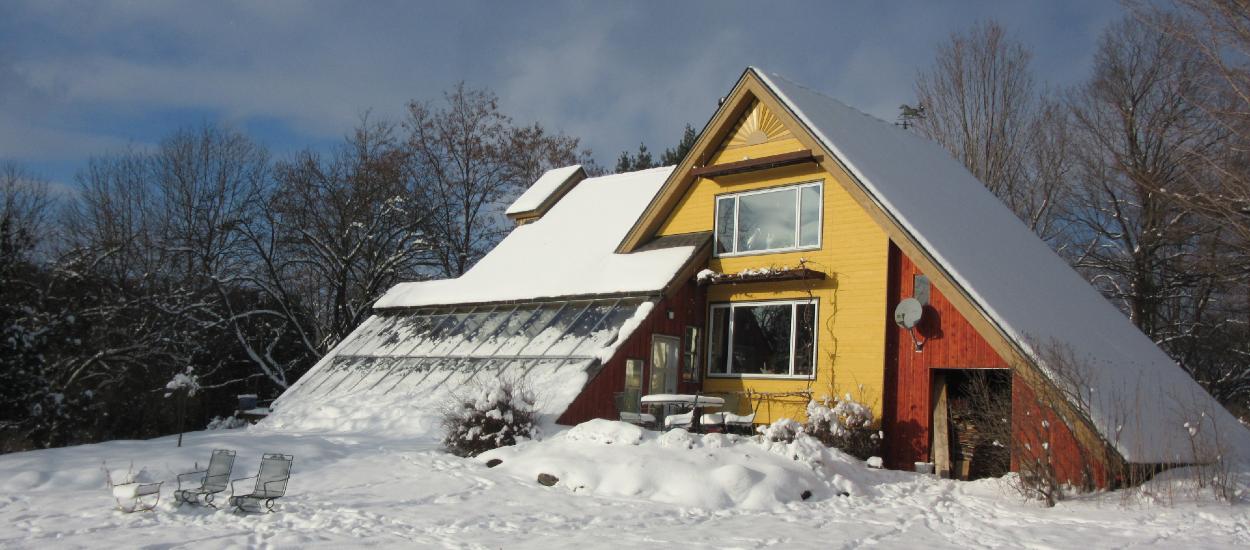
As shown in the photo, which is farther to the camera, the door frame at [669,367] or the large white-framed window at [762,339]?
the door frame at [669,367]

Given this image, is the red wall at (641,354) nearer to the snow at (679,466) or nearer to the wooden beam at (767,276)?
the wooden beam at (767,276)

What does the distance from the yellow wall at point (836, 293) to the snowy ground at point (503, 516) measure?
2.22 metres

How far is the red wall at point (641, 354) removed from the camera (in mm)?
13828

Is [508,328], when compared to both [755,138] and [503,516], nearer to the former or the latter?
[755,138]

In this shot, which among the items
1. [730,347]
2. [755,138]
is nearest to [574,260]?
[730,347]

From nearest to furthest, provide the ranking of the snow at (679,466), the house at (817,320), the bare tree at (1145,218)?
the snow at (679,466), the house at (817,320), the bare tree at (1145,218)

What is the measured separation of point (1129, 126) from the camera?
23641 millimetres

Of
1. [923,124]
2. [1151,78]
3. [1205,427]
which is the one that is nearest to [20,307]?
[1205,427]

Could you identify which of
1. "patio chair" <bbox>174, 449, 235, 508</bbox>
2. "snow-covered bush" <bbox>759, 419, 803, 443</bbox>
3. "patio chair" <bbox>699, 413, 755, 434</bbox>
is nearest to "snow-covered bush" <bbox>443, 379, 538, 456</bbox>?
"patio chair" <bbox>699, 413, 755, 434</bbox>

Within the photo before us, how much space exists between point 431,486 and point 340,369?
349 inches

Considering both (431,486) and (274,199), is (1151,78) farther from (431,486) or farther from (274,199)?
→ (274,199)

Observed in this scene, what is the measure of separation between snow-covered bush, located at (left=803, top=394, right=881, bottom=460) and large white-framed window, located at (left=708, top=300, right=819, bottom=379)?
4.68 feet

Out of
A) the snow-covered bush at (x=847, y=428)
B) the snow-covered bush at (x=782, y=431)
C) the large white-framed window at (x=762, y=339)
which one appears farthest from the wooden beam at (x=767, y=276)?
the snow-covered bush at (x=782, y=431)

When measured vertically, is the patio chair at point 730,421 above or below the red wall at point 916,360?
below
